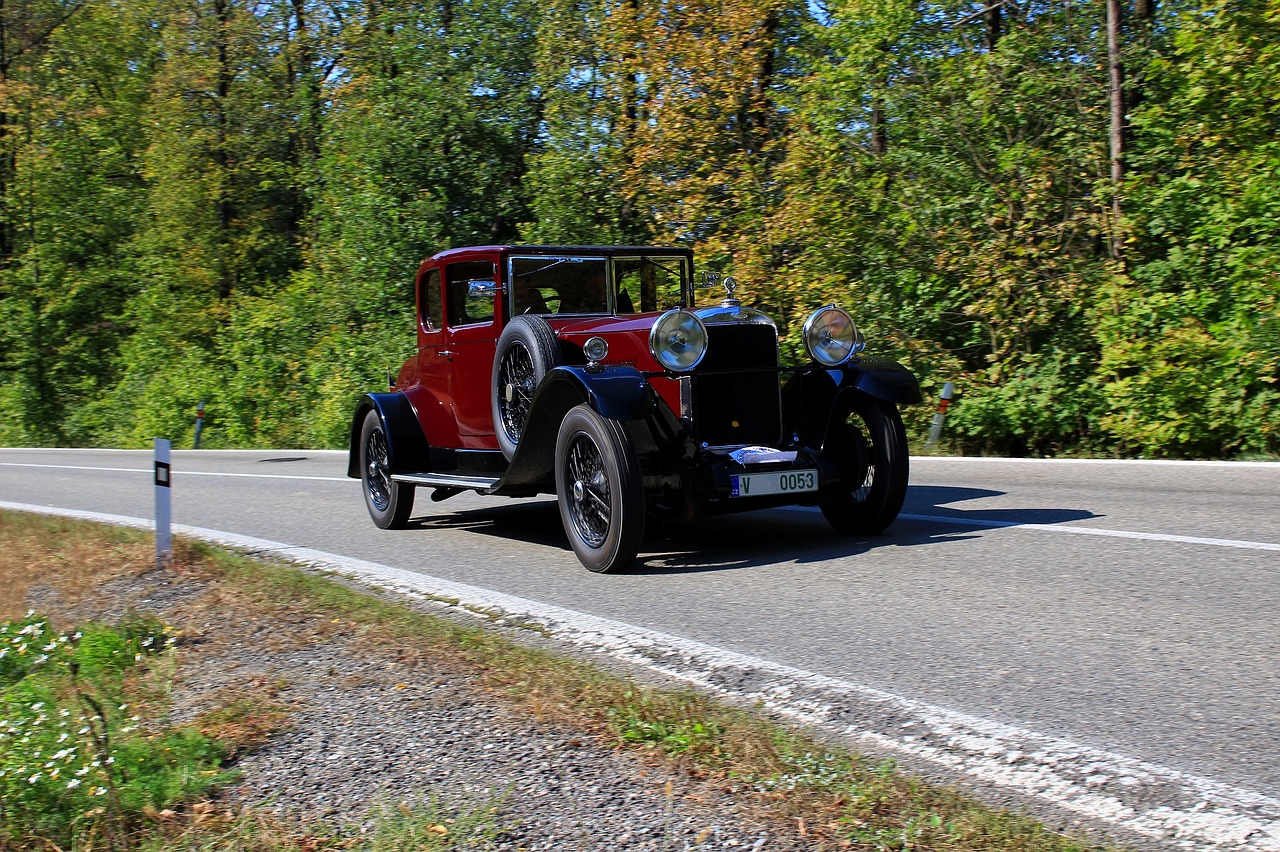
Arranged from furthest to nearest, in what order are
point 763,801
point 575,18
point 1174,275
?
1. point 575,18
2. point 1174,275
3. point 763,801

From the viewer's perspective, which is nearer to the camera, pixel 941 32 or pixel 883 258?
pixel 883 258

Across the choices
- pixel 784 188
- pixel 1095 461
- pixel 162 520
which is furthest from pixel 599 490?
pixel 784 188

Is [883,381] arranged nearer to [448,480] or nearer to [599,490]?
[599,490]

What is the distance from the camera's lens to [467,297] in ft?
28.2

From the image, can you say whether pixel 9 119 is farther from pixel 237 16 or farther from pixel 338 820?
pixel 338 820

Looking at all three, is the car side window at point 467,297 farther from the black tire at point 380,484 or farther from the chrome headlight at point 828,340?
the chrome headlight at point 828,340

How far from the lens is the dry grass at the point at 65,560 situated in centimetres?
781

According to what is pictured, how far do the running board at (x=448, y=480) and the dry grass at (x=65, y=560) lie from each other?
184 centimetres

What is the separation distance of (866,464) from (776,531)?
0.89m

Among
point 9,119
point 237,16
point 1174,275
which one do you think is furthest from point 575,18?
point 9,119

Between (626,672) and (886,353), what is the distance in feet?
32.4

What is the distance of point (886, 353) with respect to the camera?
45.3 ft

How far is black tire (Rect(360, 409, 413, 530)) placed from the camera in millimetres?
9109

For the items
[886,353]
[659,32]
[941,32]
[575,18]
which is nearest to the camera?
[886,353]
